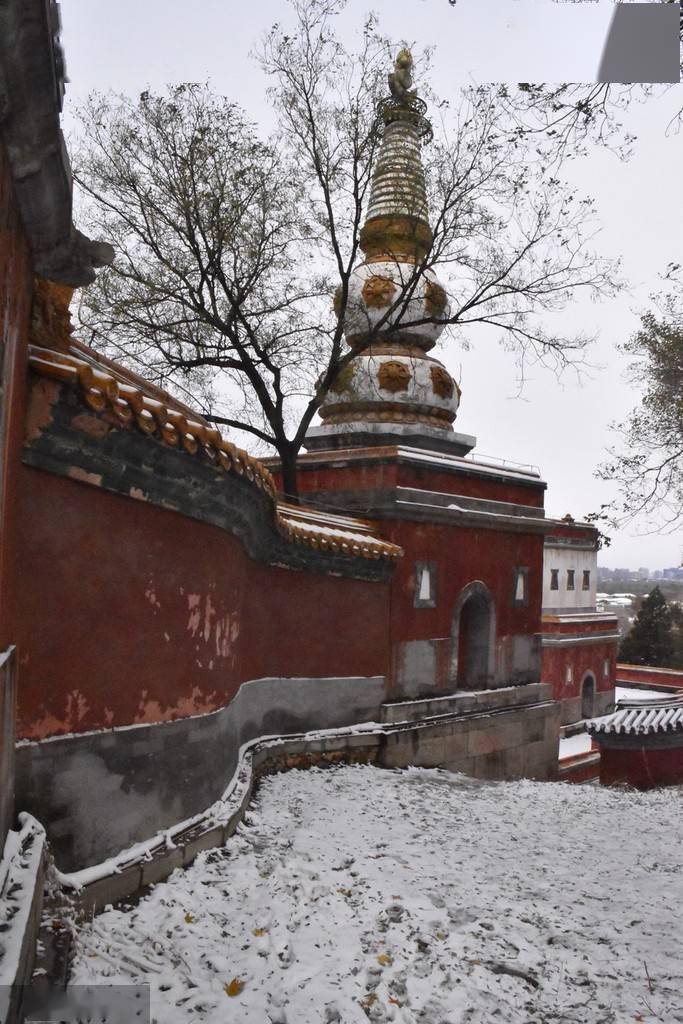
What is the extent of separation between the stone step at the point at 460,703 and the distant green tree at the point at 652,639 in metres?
22.1

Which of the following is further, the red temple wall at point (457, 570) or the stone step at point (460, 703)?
the red temple wall at point (457, 570)

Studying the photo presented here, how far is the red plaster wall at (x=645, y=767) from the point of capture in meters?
15.0

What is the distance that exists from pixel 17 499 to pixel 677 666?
3337cm

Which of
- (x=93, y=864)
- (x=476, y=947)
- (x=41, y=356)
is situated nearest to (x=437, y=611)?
(x=476, y=947)

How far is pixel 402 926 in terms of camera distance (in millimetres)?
4629

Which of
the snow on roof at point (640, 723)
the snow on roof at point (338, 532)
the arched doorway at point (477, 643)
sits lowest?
the snow on roof at point (640, 723)

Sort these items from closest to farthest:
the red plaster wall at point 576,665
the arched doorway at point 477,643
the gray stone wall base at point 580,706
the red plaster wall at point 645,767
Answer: the arched doorway at point 477,643, the red plaster wall at point 645,767, the red plaster wall at point 576,665, the gray stone wall base at point 580,706

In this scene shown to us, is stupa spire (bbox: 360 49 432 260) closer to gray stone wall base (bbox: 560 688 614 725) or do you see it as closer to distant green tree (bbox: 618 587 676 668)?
gray stone wall base (bbox: 560 688 614 725)

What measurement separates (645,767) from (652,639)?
63.0 feet

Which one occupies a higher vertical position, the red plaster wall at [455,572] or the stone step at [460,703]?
the red plaster wall at [455,572]

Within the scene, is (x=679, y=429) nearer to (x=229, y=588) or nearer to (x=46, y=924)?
(x=229, y=588)

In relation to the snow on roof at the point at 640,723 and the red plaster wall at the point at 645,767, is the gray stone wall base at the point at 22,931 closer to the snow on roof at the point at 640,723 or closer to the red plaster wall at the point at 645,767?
the snow on roof at the point at 640,723

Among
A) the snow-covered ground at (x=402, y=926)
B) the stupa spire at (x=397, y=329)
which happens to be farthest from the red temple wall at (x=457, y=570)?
the snow-covered ground at (x=402, y=926)

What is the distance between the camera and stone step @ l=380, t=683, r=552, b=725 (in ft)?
32.3
